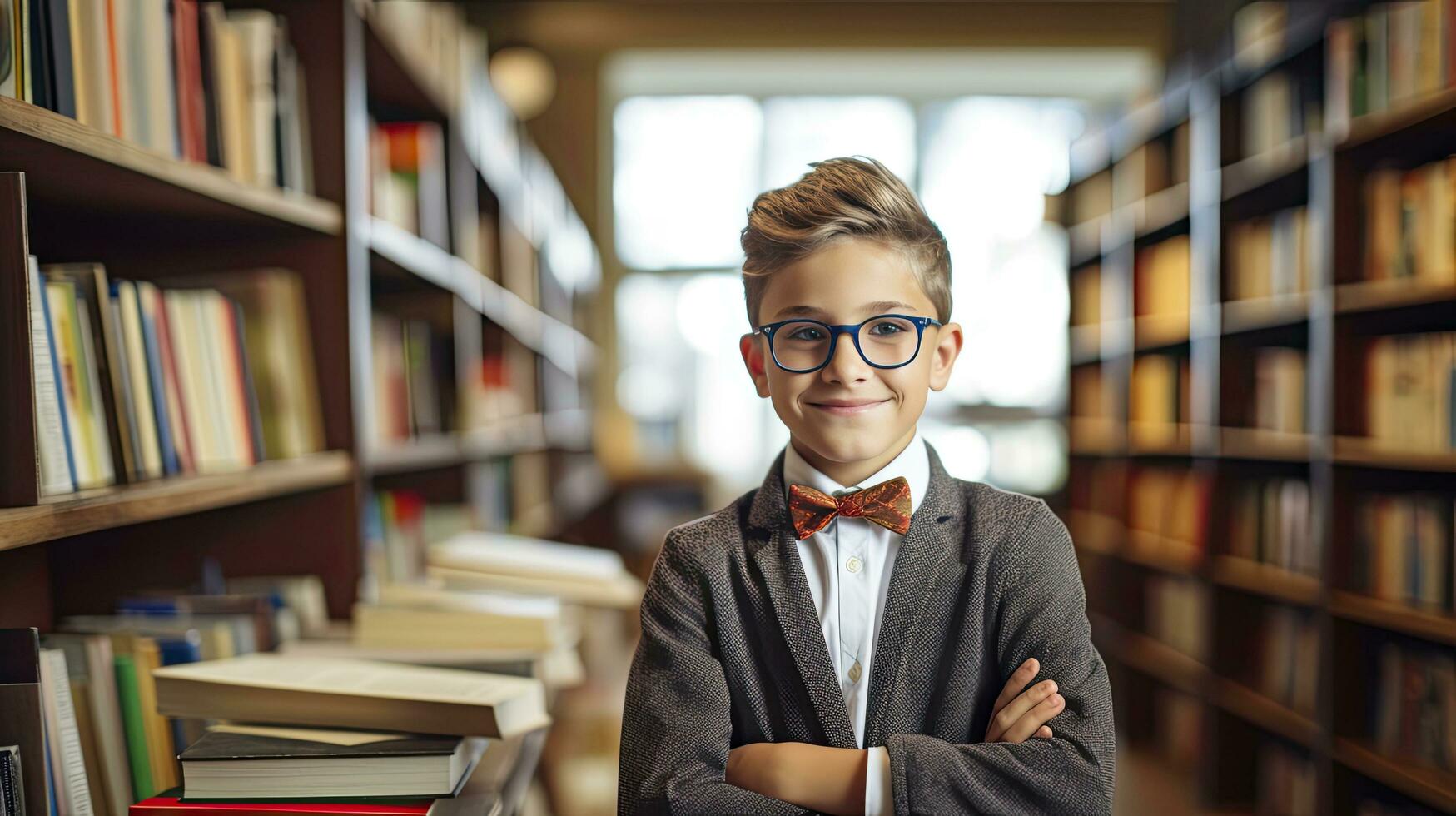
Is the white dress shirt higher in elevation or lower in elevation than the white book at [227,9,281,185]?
lower

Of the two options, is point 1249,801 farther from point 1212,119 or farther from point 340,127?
point 340,127

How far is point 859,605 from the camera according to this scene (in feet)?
2.97

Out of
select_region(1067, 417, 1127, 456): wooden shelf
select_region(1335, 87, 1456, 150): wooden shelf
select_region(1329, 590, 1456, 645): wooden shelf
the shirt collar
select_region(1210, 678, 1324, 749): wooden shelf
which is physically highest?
select_region(1335, 87, 1456, 150): wooden shelf

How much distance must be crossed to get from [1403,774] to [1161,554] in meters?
1.79

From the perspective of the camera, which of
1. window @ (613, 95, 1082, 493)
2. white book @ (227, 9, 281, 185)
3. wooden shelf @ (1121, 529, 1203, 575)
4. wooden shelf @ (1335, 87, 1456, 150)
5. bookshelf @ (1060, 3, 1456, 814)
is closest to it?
white book @ (227, 9, 281, 185)

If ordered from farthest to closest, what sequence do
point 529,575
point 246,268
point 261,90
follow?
1. point 529,575
2. point 246,268
3. point 261,90

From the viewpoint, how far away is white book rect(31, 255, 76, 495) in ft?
3.25

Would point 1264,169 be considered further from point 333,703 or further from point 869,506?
point 333,703

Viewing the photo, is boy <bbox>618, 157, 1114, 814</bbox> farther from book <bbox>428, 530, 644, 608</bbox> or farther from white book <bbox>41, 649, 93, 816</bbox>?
book <bbox>428, 530, 644, 608</bbox>

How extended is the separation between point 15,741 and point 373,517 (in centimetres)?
131

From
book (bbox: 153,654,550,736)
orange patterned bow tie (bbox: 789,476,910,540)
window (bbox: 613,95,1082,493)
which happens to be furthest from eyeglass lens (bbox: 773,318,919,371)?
window (bbox: 613,95,1082,493)

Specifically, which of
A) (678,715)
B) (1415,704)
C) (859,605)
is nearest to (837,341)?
(859,605)

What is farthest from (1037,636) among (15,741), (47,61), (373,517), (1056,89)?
(1056,89)

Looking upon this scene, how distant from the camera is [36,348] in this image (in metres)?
0.98
